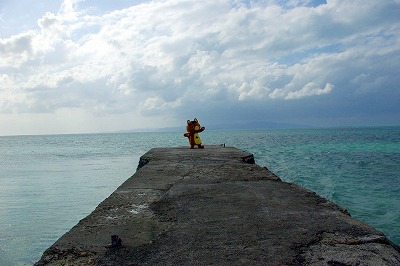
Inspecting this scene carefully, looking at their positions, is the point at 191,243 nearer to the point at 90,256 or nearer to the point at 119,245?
the point at 119,245

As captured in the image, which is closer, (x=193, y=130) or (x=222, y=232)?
(x=222, y=232)

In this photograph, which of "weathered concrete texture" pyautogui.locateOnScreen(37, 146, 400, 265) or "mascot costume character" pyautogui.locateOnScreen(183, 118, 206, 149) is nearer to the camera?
"weathered concrete texture" pyautogui.locateOnScreen(37, 146, 400, 265)

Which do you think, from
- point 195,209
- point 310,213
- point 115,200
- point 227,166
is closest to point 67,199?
point 227,166

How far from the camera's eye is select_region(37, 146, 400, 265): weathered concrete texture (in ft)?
6.38

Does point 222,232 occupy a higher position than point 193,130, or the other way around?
point 193,130

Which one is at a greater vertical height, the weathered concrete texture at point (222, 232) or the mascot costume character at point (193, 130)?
the mascot costume character at point (193, 130)

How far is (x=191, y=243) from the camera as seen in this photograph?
215 cm

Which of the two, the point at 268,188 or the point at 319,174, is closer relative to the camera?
the point at 268,188

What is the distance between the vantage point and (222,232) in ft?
7.63

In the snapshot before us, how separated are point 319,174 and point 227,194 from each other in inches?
449

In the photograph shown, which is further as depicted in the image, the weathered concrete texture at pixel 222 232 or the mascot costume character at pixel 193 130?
the mascot costume character at pixel 193 130

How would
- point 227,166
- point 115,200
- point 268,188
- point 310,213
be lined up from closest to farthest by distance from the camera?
1. point 310,213
2. point 115,200
3. point 268,188
4. point 227,166

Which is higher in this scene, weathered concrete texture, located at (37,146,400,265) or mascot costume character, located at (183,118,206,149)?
mascot costume character, located at (183,118,206,149)

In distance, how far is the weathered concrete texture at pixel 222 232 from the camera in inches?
76.5
